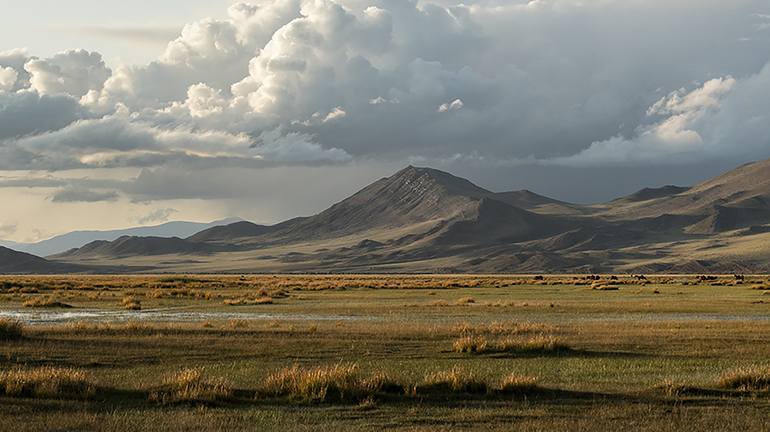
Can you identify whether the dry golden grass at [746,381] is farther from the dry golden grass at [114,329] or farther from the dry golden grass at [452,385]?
the dry golden grass at [114,329]

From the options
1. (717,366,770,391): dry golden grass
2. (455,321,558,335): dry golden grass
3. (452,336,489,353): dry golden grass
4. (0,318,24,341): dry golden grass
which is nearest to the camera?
(717,366,770,391): dry golden grass

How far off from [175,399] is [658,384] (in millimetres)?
11098

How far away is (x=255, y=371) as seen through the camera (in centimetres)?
2419

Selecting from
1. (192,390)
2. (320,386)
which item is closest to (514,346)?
(320,386)

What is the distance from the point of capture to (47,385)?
1919 centimetres

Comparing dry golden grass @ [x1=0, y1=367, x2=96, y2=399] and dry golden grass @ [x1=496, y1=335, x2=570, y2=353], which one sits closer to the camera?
dry golden grass @ [x1=0, y1=367, x2=96, y2=399]

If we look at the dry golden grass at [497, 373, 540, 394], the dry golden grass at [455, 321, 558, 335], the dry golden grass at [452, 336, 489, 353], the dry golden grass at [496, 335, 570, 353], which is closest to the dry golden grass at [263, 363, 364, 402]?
the dry golden grass at [497, 373, 540, 394]

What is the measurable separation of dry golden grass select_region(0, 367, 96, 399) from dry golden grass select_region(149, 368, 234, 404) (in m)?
1.56

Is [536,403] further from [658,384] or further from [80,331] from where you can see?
[80,331]

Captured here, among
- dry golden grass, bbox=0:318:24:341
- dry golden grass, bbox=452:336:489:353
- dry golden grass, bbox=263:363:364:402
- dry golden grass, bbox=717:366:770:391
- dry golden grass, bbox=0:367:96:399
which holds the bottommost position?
dry golden grass, bbox=717:366:770:391

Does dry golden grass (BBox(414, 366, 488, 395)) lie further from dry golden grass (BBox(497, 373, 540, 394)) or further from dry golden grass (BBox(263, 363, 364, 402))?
dry golden grass (BBox(263, 363, 364, 402))

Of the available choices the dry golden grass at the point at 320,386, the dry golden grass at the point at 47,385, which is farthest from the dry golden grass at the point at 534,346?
the dry golden grass at the point at 47,385

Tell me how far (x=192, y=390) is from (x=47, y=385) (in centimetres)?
314

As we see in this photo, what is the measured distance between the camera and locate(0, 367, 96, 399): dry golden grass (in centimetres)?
1900
